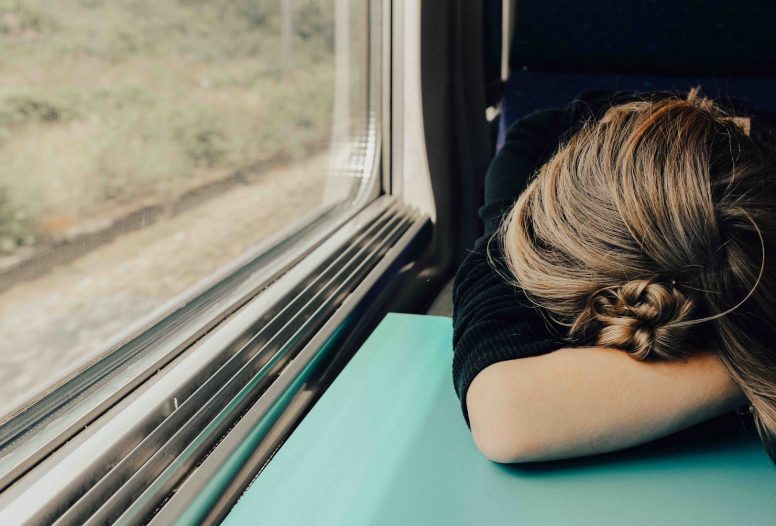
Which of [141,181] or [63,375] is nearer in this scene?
[63,375]

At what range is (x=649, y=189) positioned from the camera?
2.58ft

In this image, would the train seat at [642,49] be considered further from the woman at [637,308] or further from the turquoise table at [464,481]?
the turquoise table at [464,481]

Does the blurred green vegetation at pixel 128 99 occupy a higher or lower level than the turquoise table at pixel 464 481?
higher

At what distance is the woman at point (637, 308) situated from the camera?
750 millimetres

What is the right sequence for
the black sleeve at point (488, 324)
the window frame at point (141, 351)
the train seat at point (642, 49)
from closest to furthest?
1. the window frame at point (141, 351)
2. the black sleeve at point (488, 324)
3. the train seat at point (642, 49)

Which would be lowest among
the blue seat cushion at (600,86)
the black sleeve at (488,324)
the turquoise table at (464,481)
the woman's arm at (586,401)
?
the turquoise table at (464,481)

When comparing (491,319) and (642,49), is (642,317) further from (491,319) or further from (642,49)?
(642,49)

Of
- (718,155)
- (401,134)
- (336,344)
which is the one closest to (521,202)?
(718,155)

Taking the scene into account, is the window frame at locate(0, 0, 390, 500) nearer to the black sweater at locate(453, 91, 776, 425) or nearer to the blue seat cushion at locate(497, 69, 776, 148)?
the black sweater at locate(453, 91, 776, 425)

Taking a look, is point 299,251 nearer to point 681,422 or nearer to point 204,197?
point 204,197

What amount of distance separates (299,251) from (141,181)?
1.47ft

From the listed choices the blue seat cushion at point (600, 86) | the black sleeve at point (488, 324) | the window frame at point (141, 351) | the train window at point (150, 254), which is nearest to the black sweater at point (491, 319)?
the black sleeve at point (488, 324)

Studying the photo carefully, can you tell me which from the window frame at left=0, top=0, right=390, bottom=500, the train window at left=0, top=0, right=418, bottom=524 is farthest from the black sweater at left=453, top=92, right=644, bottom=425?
the window frame at left=0, top=0, right=390, bottom=500

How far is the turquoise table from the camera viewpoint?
706 millimetres
